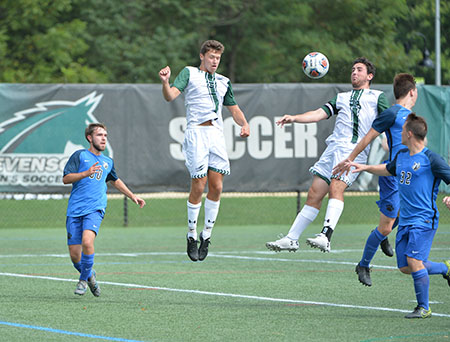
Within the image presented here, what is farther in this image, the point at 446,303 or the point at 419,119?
the point at 446,303

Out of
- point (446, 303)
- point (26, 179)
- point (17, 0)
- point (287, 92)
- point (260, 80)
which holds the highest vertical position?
point (17, 0)

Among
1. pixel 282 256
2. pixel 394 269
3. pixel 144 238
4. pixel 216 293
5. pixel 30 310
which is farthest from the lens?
pixel 144 238

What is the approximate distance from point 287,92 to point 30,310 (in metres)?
10.1

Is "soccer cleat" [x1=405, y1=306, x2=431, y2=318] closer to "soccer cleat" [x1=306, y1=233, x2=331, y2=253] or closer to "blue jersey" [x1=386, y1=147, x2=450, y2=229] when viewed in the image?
"blue jersey" [x1=386, y1=147, x2=450, y2=229]

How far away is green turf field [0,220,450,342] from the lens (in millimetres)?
7574

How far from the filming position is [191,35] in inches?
1501

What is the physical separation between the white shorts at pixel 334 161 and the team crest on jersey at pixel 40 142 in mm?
8112

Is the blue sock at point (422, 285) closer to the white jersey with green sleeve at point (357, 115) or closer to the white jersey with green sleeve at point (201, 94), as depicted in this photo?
the white jersey with green sleeve at point (357, 115)

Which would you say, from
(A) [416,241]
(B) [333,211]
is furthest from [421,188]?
(B) [333,211]

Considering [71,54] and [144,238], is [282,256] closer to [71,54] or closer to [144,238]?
[144,238]

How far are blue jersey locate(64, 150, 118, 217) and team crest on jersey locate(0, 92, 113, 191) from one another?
732 centimetres

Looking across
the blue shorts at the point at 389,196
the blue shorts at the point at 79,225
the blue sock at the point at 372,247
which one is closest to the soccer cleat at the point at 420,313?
the blue sock at the point at 372,247

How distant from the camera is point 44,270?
39.3ft

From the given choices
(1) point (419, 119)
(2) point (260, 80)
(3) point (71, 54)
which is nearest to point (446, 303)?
(1) point (419, 119)
